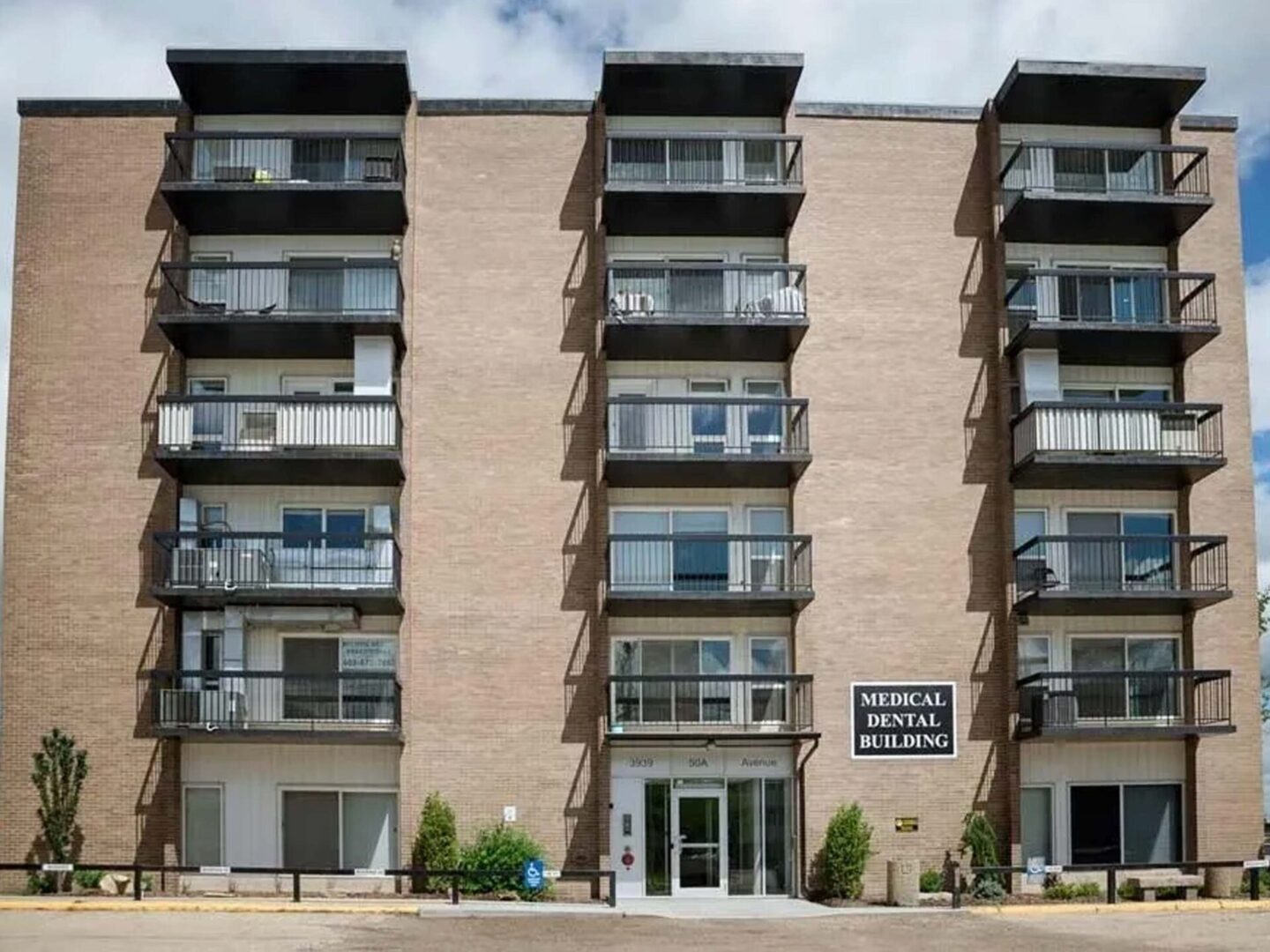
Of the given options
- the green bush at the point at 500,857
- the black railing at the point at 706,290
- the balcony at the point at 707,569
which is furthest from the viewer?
the black railing at the point at 706,290

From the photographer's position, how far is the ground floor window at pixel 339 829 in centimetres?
3541

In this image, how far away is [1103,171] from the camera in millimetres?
37969

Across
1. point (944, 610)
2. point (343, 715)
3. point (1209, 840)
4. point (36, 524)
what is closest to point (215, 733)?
point (343, 715)

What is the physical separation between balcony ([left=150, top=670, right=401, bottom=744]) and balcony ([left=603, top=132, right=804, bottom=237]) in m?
10.2

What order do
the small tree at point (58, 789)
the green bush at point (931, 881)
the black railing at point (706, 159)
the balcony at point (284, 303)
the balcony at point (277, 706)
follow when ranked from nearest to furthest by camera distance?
1. the small tree at point (58, 789)
2. the balcony at point (277, 706)
3. the green bush at point (931, 881)
4. the balcony at point (284, 303)
5. the black railing at point (706, 159)

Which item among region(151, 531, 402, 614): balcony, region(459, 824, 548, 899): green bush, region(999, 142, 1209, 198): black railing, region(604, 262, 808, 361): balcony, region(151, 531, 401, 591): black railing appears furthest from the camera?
region(999, 142, 1209, 198): black railing

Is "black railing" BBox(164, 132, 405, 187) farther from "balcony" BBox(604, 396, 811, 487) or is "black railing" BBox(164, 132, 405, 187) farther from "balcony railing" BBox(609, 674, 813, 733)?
"balcony railing" BBox(609, 674, 813, 733)

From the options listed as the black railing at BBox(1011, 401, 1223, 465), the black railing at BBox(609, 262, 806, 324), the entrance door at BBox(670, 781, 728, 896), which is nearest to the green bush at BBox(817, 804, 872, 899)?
the entrance door at BBox(670, 781, 728, 896)

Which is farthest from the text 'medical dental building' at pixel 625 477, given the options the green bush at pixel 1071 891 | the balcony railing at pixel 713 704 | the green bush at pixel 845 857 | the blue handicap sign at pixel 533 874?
the blue handicap sign at pixel 533 874

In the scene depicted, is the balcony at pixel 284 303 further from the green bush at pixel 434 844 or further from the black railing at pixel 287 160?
→ the green bush at pixel 434 844

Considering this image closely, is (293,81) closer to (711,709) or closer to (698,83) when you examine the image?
(698,83)

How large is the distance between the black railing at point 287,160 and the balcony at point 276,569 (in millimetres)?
7015

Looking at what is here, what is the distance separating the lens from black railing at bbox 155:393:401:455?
1390 inches

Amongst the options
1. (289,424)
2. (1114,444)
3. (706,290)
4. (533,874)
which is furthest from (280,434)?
(1114,444)
